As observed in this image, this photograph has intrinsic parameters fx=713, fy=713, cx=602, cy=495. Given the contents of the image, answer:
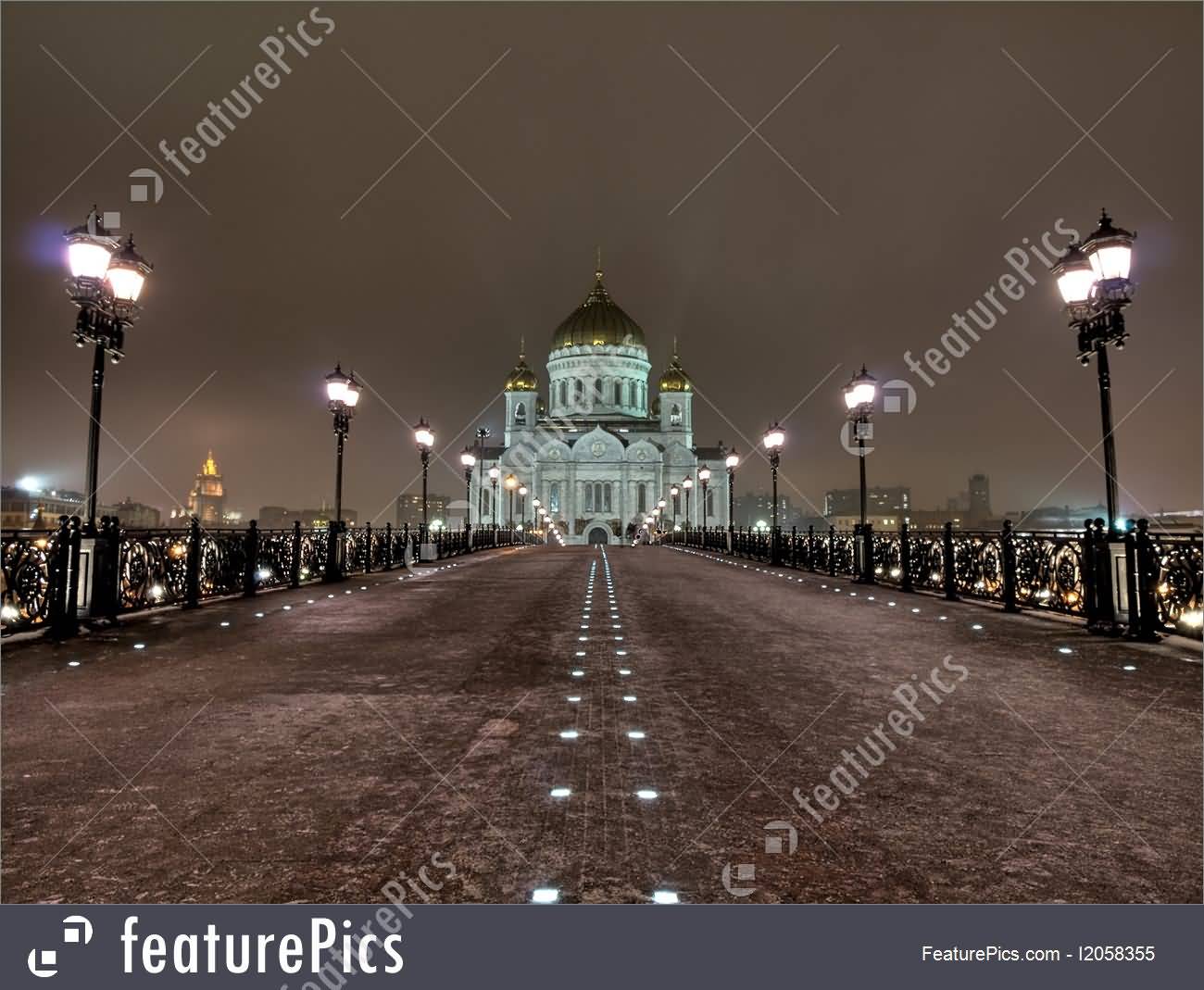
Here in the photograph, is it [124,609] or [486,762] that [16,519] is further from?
[486,762]

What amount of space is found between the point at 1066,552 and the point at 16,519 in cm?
10392

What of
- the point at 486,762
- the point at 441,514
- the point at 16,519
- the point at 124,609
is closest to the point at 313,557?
the point at 124,609

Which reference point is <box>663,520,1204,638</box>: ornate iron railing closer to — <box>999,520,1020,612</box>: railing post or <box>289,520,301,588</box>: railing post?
<box>999,520,1020,612</box>: railing post

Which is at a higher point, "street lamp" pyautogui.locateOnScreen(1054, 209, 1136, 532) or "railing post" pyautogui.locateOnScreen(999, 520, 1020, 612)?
"street lamp" pyautogui.locateOnScreen(1054, 209, 1136, 532)

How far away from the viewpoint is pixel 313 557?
16.9 m

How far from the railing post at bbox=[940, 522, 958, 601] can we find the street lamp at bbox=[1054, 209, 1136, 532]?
3762 mm

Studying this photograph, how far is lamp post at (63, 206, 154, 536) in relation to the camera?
922 cm

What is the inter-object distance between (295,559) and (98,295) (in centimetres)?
724

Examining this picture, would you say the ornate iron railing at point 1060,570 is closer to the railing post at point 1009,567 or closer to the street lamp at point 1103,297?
the railing post at point 1009,567

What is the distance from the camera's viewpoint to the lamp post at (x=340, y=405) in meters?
17.3

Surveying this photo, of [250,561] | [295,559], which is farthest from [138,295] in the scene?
[295,559]

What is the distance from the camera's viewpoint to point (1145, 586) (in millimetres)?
8211

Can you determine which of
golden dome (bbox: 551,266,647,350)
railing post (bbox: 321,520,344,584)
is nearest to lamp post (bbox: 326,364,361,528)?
railing post (bbox: 321,520,344,584)

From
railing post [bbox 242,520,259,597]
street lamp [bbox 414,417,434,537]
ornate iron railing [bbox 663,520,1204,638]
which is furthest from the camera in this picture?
street lamp [bbox 414,417,434,537]
